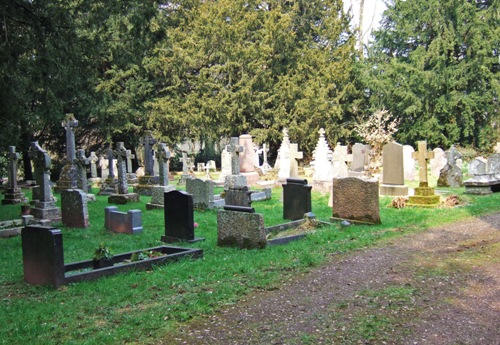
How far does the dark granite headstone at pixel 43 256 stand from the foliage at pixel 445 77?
95.3 feet

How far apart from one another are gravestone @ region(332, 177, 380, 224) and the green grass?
14.2 inches

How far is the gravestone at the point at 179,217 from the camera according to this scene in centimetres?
839

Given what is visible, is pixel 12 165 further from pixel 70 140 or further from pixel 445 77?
pixel 445 77

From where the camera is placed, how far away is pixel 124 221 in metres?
9.90

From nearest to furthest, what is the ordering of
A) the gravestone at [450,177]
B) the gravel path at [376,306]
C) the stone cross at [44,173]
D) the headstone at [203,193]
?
the gravel path at [376,306], the stone cross at [44,173], the headstone at [203,193], the gravestone at [450,177]

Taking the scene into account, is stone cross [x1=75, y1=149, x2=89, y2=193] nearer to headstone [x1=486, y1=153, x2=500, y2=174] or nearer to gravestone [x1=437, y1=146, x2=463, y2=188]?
gravestone [x1=437, y1=146, x2=463, y2=188]

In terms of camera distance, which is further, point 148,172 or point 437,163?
point 437,163

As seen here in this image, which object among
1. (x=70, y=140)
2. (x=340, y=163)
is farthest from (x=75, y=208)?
(x=340, y=163)

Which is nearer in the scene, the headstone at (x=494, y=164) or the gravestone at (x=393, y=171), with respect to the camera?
the gravestone at (x=393, y=171)

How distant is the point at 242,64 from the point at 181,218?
23.8 metres

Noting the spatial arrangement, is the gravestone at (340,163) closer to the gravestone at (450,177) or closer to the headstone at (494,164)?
the gravestone at (450,177)

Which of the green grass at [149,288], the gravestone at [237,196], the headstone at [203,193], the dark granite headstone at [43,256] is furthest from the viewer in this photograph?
the headstone at [203,193]

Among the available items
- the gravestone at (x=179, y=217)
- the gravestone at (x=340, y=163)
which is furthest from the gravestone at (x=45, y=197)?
the gravestone at (x=340, y=163)

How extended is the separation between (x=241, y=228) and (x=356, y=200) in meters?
3.07
